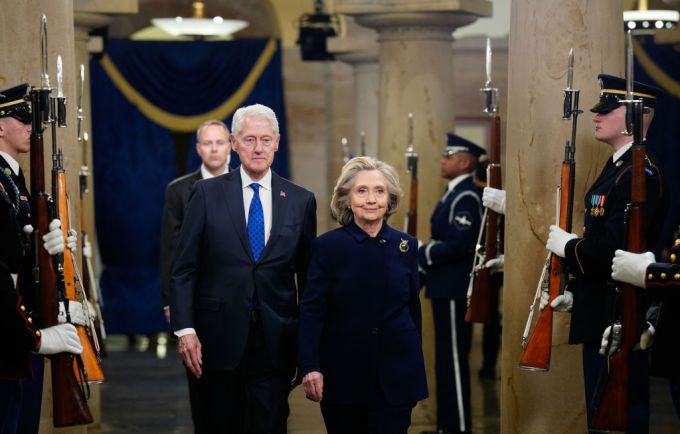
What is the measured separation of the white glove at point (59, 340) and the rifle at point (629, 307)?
6.54 feet

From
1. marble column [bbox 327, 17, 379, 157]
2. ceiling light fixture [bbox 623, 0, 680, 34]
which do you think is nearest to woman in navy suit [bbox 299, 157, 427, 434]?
ceiling light fixture [bbox 623, 0, 680, 34]

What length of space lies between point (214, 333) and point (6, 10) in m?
1.83

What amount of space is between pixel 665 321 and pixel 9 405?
252cm

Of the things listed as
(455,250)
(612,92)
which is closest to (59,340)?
(612,92)

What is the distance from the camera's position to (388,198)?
5.67 m

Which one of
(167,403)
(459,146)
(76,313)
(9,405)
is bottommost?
(167,403)

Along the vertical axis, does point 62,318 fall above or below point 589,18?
below

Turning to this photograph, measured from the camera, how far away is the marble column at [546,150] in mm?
6383

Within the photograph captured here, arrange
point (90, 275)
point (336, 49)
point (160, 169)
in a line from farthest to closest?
point (160, 169)
point (336, 49)
point (90, 275)

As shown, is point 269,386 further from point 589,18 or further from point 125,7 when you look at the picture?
point 125,7

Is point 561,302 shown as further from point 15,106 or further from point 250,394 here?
point 15,106

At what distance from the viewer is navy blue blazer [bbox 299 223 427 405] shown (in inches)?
219

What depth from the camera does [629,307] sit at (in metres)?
5.62

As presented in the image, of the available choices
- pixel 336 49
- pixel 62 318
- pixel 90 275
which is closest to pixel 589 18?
pixel 62 318
